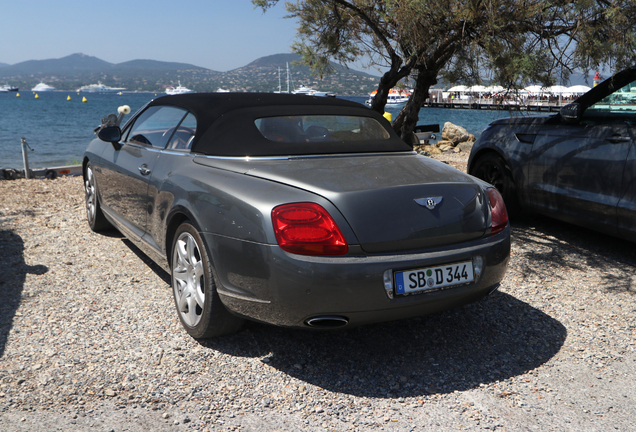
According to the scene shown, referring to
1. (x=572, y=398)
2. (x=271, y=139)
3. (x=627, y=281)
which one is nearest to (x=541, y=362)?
(x=572, y=398)

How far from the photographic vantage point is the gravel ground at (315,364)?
2.51 meters

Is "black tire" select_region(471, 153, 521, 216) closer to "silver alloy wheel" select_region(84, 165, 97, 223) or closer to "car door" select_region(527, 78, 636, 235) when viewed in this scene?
"car door" select_region(527, 78, 636, 235)

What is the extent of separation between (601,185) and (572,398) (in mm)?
2541

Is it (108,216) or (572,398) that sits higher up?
(108,216)

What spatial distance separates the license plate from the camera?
2660 mm

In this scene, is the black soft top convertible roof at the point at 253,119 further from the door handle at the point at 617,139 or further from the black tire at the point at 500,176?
the black tire at the point at 500,176

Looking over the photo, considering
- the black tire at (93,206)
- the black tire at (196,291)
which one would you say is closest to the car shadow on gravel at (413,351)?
the black tire at (196,291)

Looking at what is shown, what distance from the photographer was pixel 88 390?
2.70m

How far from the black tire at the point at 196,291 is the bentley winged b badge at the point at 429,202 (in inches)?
46.7

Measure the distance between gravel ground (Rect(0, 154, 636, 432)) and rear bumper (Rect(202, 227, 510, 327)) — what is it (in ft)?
1.31

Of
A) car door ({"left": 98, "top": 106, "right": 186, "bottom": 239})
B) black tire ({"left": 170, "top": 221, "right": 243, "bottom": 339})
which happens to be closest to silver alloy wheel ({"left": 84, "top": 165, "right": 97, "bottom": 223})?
car door ({"left": 98, "top": 106, "right": 186, "bottom": 239})

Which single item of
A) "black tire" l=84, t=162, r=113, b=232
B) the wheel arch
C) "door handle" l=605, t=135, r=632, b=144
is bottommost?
"black tire" l=84, t=162, r=113, b=232

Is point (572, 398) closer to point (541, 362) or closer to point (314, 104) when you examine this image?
point (541, 362)

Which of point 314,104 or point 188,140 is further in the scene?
point 314,104
